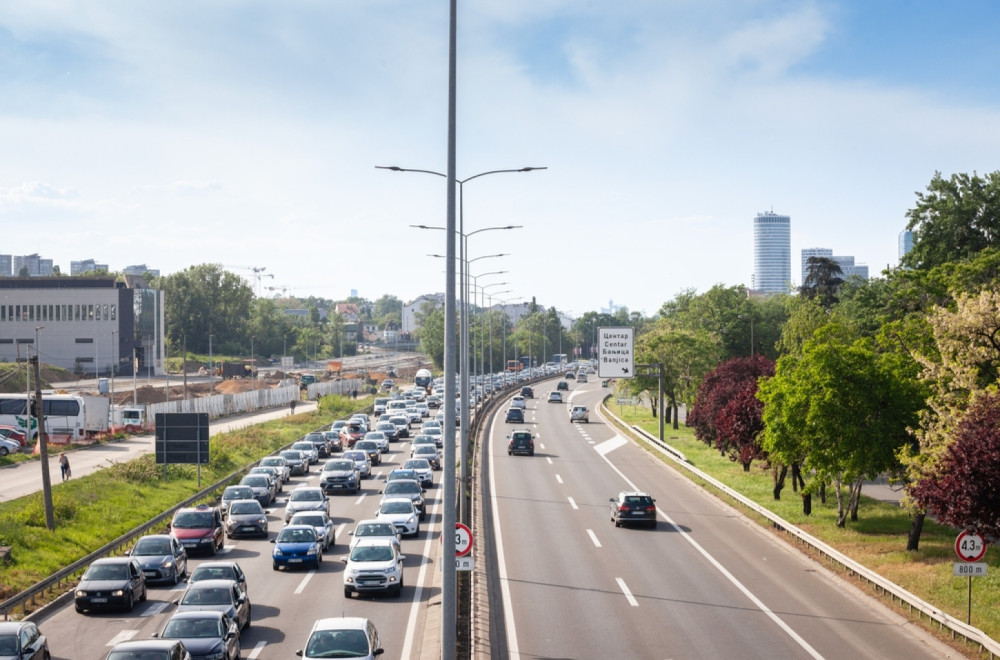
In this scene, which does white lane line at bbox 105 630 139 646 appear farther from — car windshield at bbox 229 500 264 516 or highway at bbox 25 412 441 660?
car windshield at bbox 229 500 264 516

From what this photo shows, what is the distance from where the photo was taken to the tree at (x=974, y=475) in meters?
21.5

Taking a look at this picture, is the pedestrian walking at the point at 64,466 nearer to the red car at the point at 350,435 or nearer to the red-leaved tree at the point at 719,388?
the red car at the point at 350,435

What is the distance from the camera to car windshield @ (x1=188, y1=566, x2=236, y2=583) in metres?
22.7

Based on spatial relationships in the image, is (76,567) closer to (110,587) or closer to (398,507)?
(110,587)

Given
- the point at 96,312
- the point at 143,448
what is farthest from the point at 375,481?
the point at 96,312

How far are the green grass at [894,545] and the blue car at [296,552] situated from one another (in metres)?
15.3

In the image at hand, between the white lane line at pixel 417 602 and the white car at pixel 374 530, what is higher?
the white car at pixel 374 530

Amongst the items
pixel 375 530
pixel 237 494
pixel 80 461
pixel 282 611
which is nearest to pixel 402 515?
pixel 375 530

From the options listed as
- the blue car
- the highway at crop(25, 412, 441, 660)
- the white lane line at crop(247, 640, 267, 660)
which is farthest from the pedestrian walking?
the white lane line at crop(247, 640, 267, 660)

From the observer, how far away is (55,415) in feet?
215

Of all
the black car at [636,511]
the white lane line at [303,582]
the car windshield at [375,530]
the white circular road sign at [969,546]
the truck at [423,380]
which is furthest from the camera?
the truck at [423,380]

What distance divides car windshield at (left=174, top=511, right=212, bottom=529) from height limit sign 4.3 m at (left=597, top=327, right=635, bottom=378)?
32.5 m

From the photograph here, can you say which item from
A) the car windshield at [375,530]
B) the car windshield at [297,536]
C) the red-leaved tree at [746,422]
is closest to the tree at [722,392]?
the red-leaved tree at [746,422]

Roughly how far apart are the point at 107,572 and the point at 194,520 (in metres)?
A: 7.43
